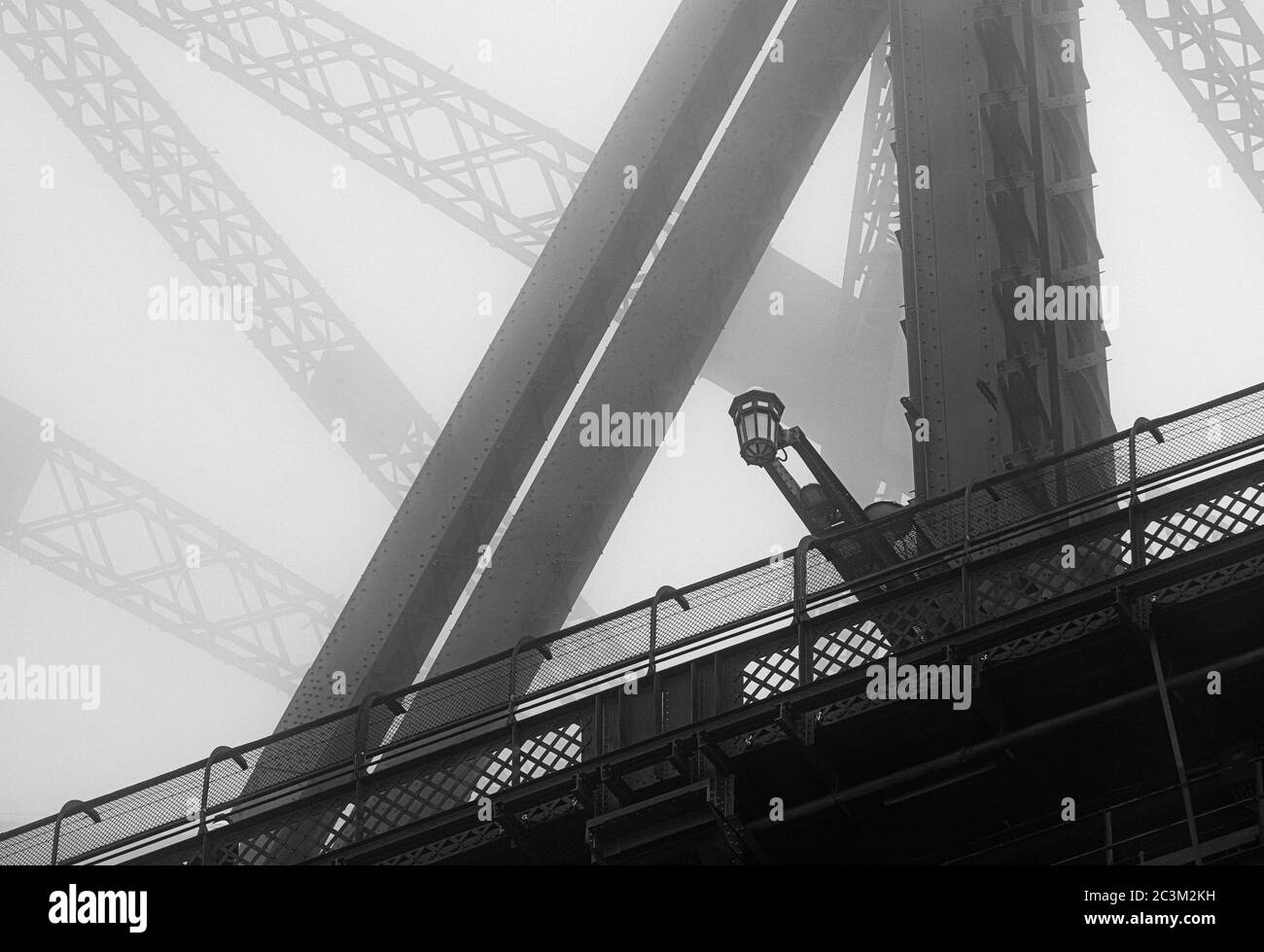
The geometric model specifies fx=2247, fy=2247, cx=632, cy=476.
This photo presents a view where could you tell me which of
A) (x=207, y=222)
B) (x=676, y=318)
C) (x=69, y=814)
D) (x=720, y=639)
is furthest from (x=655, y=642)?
(x=207, y=222)

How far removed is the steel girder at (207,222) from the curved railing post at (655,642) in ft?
62.0

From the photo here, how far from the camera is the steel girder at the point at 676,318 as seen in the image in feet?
61.7

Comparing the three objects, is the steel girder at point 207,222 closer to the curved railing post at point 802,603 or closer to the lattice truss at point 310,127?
the lattice truss at point 310,127

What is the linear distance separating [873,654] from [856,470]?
17429mm

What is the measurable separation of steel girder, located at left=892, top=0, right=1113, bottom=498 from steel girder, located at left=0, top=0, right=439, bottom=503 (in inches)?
671

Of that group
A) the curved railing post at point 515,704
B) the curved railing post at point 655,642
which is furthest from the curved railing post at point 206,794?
the curved railing post at point 655,642

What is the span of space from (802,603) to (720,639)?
0.78 m

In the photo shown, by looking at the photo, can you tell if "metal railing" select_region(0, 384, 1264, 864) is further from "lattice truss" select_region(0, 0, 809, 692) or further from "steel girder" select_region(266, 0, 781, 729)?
"lattice truss" select_region(0, 0, 809, 692)

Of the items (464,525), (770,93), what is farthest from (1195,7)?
(464,525)

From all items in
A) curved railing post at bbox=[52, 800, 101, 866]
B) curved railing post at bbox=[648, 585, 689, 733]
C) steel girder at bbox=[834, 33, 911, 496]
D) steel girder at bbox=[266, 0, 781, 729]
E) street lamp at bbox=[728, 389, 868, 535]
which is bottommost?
curved railing post at bbox=[52, 800, 101, 866]

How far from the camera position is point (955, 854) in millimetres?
15656

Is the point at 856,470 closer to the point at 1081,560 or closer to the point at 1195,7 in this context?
the point at 1195,7

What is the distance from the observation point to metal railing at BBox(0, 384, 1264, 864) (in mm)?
15117

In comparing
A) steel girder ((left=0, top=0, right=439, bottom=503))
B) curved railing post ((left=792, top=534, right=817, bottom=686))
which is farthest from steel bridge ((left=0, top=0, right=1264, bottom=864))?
steel girder ((left=0, top=0, right=439, bottom=503))
